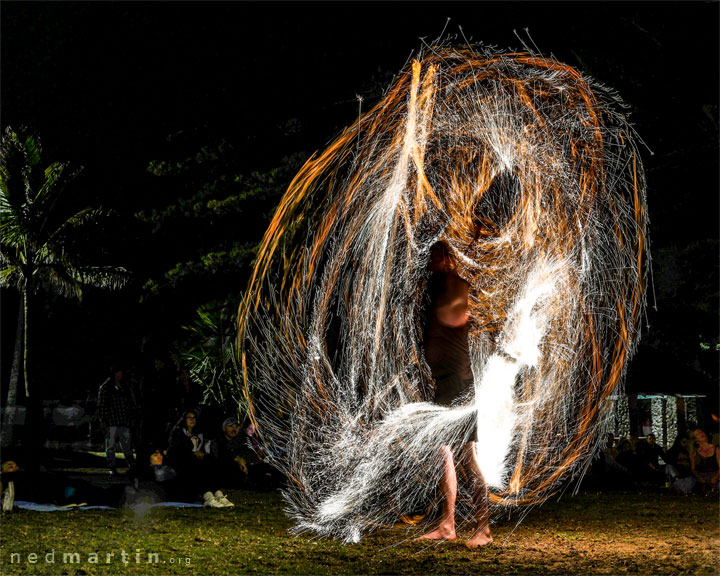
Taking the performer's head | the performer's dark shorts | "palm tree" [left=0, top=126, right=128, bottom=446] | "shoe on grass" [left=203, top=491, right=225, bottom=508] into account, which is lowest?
"shoe on grass" [left=203, top=491, right=225, bottom=508]

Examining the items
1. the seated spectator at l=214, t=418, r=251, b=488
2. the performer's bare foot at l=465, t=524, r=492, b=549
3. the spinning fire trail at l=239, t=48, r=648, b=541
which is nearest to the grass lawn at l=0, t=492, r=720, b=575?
the performer's bare foot at l=465, t=524, r=492, b=549

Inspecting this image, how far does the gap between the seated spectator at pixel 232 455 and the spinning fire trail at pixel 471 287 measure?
299 centimetres

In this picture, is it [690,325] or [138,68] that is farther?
[138,68]

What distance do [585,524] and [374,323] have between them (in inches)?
95.2

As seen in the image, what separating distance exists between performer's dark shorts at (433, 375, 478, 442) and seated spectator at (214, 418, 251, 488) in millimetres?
5012

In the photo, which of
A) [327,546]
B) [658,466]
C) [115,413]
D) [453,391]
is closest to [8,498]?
[327,546]

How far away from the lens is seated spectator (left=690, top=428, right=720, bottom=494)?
10.3 meters

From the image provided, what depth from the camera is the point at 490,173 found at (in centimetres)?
795

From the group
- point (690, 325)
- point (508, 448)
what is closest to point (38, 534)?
point (508, 448)

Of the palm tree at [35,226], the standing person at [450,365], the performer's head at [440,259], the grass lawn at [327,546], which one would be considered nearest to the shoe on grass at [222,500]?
the grass lawn at [327,546]

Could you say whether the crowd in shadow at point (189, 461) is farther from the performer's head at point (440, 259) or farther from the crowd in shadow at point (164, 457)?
the performer's head at point (440, 259)

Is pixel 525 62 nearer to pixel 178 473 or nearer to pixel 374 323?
pixel 374 323

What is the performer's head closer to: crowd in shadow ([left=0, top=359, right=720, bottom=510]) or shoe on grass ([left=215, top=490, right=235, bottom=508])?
crowd in shadow ([left=0, top=359, right=720, bottom=510])

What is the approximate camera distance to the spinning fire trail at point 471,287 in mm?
6766
